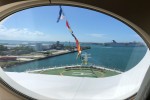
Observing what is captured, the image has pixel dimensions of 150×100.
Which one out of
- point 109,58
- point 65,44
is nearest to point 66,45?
point 65,44

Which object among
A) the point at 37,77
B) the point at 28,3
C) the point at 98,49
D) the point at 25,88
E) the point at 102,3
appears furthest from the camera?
the point at 37,77

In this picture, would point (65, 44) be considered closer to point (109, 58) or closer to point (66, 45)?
point (66, 45)

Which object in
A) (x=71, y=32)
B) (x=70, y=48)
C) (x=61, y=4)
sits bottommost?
(x=70, y=48)

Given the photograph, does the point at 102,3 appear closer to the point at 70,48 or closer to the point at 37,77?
the point at 70,48

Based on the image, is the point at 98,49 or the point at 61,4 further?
the point at 98,49

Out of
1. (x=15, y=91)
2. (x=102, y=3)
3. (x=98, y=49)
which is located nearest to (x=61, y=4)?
(x=102, y=3)
